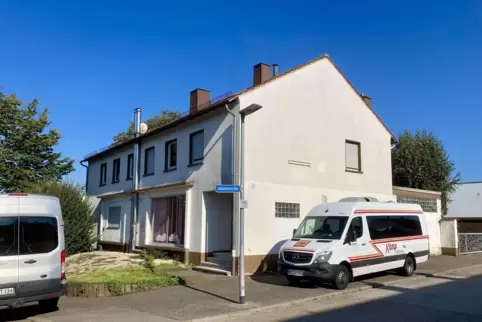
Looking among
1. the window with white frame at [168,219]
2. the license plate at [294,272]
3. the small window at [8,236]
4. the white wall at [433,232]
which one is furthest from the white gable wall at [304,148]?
the small window at [8,236]

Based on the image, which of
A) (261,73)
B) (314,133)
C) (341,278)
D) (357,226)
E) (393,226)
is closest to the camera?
(341,278)

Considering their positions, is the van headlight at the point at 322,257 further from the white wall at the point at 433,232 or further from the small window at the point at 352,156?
the white wall at the point at 433,232

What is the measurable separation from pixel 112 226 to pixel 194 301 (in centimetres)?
1475

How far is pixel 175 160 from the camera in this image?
18.9 metres

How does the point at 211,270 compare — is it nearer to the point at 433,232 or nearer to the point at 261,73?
the point at 261,73

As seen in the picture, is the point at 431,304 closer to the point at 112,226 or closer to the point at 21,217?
the point at 21,217

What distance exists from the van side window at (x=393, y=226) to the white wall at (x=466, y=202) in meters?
28.2

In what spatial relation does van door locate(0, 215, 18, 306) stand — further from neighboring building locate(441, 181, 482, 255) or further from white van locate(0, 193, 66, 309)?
neighboring building locate(441, 181, 482, 255)

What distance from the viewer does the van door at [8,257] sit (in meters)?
8.29

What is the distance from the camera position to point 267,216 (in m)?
15.2

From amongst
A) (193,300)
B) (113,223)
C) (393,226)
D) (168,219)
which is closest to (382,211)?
(393,226)

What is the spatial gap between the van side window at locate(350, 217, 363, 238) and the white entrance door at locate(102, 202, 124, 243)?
13.7 meters

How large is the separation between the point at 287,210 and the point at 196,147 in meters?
4.61

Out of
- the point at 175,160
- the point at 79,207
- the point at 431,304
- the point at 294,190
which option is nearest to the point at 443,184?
Answer: the point at 294,190
